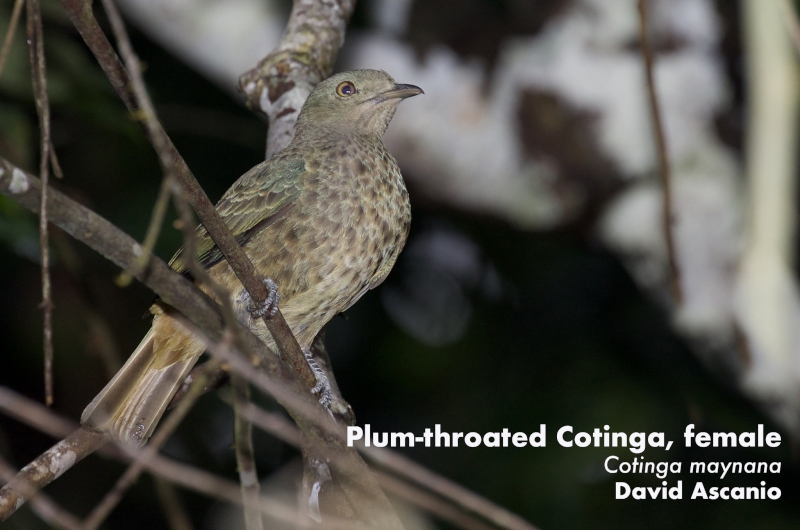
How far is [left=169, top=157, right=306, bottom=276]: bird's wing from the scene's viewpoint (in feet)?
11.6

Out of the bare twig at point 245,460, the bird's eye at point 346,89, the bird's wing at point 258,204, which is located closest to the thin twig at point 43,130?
the bare twig at point 245,460

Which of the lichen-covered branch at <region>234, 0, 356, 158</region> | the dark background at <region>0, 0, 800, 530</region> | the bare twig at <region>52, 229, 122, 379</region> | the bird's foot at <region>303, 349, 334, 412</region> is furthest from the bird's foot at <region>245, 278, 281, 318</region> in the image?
the dark background at <region>0, 0, 800, 530</region>

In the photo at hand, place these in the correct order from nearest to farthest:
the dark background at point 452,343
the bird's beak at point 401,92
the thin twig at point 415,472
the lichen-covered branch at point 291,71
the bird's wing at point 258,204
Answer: the thin twig at point 415,472, the bird's wing at point 258,204, the bird's beak at point 401,92, the lichen-covered branch at point 291,71, the dark background at point 452,343

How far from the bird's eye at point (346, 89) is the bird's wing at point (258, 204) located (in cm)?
59

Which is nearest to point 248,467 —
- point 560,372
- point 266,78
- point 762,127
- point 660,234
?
point 762,127

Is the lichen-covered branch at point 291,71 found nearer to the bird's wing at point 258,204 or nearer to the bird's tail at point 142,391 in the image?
the bird's wing at point 258,204

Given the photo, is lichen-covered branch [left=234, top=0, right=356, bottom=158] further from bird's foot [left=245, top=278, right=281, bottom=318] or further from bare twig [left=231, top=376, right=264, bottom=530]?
bare twig [left=231, top=376, right=264, bottom=530]

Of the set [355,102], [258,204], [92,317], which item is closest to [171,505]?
[258,204]

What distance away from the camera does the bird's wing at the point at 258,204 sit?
3531 millimetres

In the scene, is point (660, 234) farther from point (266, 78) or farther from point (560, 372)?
point (266, 78)

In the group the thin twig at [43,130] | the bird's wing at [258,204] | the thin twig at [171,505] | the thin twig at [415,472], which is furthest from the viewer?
the bird's wing at [258,204]

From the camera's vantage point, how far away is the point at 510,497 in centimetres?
527

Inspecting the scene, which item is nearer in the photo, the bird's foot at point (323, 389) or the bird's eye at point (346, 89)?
the bird's foot at point (323, 389)

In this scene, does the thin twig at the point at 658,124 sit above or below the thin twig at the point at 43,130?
above
